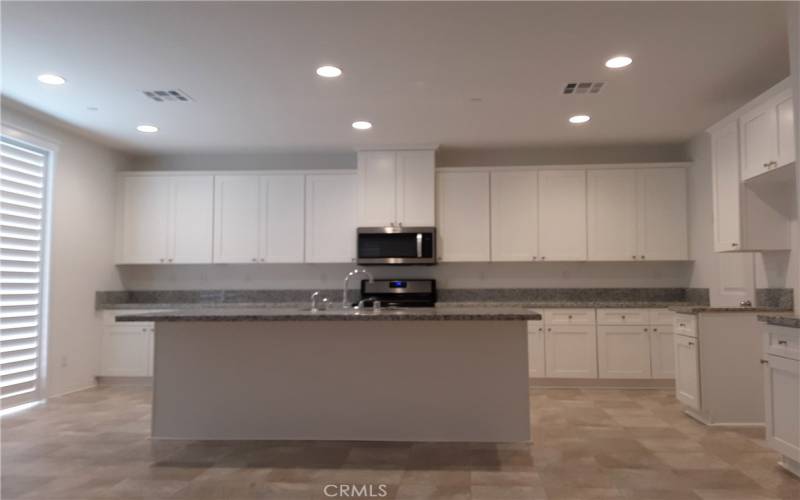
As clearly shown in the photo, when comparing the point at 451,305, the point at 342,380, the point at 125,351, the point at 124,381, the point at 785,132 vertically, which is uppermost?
the point at 785,132

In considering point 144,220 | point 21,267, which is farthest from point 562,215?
point 21,267

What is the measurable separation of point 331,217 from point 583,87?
3083 mm

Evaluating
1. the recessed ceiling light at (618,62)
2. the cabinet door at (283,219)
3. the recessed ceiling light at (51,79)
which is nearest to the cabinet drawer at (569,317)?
the recessed ceiling light at (618,62)

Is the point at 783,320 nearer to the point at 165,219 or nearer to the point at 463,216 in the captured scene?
the point at 463,216

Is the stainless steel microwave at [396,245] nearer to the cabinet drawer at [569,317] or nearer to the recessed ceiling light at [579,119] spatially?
the cabinet drawer at [569,317]

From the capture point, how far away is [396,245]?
591 cm

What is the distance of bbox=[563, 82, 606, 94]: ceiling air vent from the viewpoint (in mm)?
4078

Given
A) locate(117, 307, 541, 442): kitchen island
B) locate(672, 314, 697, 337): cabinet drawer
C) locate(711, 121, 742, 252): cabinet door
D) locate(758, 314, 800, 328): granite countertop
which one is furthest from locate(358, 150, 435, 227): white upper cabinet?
locate(758, 314, 800, 328): granite countertop

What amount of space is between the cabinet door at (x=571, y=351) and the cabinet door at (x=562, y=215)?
0.82 m

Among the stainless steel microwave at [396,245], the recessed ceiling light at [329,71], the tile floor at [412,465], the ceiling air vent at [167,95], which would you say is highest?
the ceiling air vent at [167,95]

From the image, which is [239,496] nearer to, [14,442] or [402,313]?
[402,313]

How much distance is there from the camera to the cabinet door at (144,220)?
6.26 m

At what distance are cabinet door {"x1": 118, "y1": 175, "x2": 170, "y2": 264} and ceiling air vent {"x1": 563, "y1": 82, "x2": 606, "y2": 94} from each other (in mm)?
4554

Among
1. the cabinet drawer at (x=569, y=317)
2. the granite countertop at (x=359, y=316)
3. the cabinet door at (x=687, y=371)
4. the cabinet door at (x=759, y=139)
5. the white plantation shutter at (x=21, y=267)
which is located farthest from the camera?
the cabinet drawer at (x=569, y=317)
